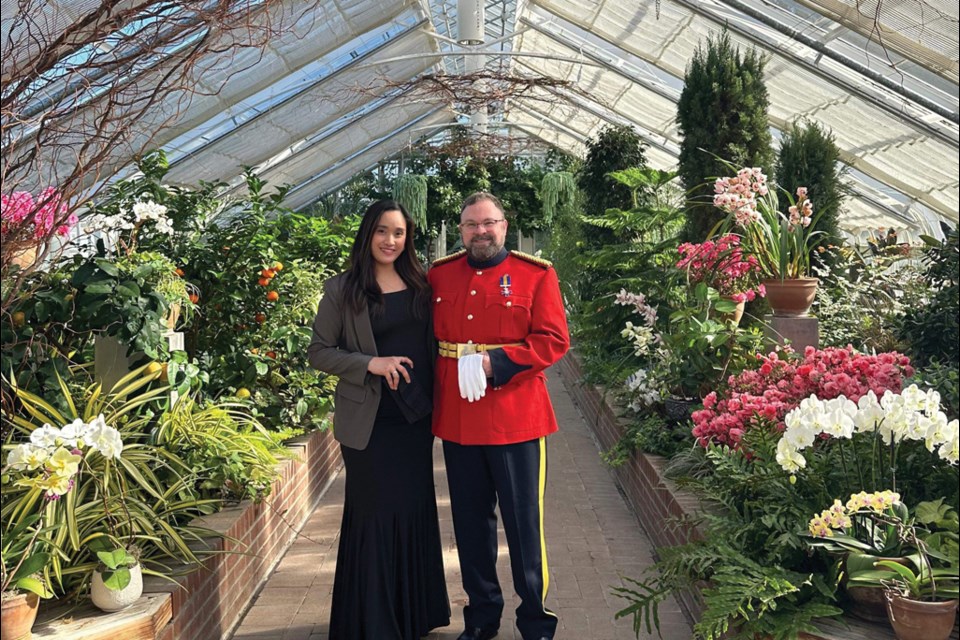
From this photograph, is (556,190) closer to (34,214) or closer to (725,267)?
(725,267)

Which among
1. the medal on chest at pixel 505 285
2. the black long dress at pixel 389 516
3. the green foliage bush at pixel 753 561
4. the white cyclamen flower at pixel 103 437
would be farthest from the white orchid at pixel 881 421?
the white cyclamen flower at pixel 103 437

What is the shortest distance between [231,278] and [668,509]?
8.72 ft

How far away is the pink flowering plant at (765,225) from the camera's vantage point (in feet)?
14.9

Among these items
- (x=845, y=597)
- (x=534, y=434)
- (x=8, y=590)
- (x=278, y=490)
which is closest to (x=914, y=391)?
(x=845, y=597)

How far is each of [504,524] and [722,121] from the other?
4047 millimetres

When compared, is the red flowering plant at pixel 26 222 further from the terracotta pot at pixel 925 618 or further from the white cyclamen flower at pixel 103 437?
the terracotta pot at pixel 925 618

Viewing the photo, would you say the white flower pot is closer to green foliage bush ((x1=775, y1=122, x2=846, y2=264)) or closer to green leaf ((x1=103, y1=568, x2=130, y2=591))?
green leaf ((x1=103, y1=568, x2=130, y2=591))

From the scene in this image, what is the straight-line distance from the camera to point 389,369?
2828mm

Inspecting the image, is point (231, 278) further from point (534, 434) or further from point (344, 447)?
point (534, 434)

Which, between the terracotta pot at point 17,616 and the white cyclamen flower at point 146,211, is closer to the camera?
the terracotta pot at point 17,616

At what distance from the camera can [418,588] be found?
3053mm

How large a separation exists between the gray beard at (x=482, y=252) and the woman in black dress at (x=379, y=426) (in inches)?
8.0

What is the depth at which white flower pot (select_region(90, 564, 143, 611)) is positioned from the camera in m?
2.49

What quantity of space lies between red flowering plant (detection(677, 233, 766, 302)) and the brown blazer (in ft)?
7.82
